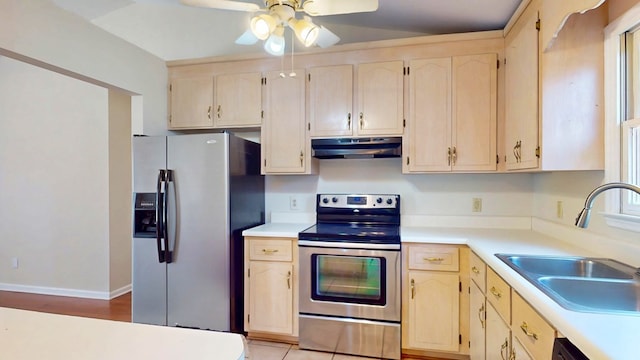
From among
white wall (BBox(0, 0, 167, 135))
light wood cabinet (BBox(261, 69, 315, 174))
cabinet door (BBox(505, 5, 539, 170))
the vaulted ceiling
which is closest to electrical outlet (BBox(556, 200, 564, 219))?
cabinet door (BBox(505, 5, 539, 170))

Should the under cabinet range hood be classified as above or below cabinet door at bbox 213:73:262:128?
below

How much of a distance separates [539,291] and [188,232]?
219cm

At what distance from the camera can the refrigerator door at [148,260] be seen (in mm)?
2447

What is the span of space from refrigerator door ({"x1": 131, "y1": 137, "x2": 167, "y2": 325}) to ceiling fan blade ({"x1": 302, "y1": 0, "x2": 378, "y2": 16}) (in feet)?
4.95

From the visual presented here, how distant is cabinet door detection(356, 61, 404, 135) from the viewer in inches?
98.0

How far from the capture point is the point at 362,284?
2289mm

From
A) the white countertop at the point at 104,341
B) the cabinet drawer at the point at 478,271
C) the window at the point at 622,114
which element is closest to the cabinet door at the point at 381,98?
the cabinet drawer at the point at 478,271

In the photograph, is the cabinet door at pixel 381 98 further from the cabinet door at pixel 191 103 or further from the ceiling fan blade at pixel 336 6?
the cabinet door at pixel 191 103

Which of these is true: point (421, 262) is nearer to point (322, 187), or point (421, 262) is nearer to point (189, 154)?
point (322, 187)

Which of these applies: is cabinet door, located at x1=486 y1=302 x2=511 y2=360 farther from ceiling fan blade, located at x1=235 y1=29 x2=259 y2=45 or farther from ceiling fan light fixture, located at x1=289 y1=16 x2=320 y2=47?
ceiling fan blade, located at x1=235 y1=29 x2=259 y2=45

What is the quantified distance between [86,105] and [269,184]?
2362 millimetres

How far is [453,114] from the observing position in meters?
2.40

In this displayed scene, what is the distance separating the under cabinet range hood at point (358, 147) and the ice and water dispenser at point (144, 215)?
1340mm

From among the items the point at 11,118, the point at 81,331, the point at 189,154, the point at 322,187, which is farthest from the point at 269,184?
the point at 11,118
